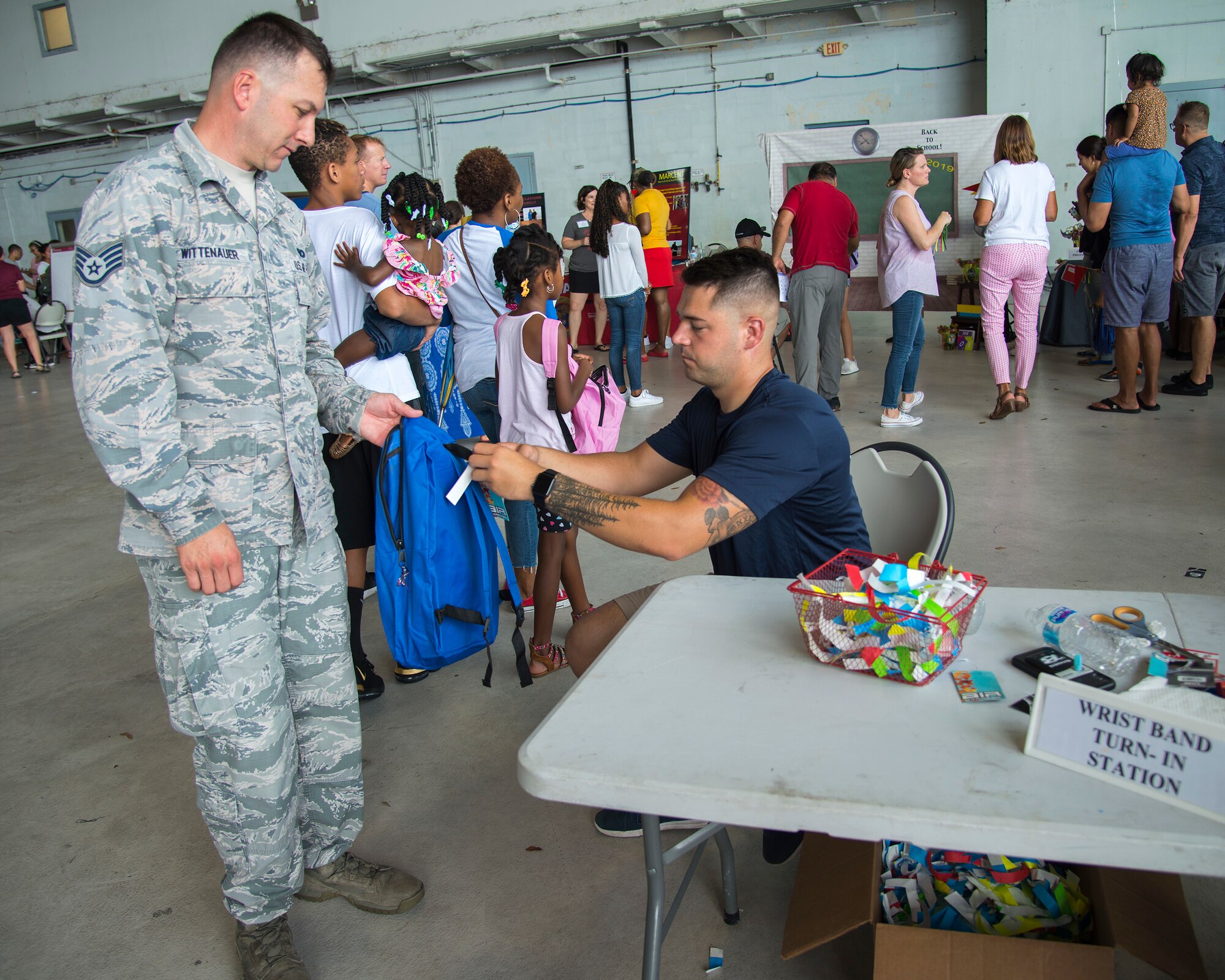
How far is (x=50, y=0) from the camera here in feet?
48.2

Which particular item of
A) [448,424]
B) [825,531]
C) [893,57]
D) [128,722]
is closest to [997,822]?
[825,531]

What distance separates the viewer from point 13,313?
35.6ft

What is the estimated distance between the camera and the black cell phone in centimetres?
113

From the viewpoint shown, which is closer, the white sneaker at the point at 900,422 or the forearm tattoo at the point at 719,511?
the forearm tattoo at the point at 719,511

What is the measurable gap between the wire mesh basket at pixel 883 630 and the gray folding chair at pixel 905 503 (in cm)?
44

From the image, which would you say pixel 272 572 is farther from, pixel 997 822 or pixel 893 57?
pixel 893 57

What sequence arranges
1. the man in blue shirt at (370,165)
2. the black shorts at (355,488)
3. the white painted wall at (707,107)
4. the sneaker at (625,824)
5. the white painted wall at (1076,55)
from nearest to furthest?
the sneaker at (625,824), the black shorts at (355,488), the man in blue shirt at (370,165), the white painted wall at (1076,55), the white painted wall at (707,107)

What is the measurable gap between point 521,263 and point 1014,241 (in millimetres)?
3693

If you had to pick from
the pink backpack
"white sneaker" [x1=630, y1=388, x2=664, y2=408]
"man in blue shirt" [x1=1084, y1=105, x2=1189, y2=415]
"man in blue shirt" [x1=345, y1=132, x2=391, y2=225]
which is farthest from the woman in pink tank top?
"man in blue shirt" [x1=345, y1=132, x2=391, y2=225]

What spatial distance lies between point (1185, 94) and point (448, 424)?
358 inches

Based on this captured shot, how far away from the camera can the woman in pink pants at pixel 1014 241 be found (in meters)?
5.05

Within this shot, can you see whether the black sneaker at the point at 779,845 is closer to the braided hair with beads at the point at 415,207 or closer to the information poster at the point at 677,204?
the braided hair with beads at the point at 415,207

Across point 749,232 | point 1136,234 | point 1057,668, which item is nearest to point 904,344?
point 1136,234

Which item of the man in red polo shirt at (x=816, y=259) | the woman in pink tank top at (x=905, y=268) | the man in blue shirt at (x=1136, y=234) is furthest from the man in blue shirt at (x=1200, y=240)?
the man in red polo shirt at (x=816, y=259)
